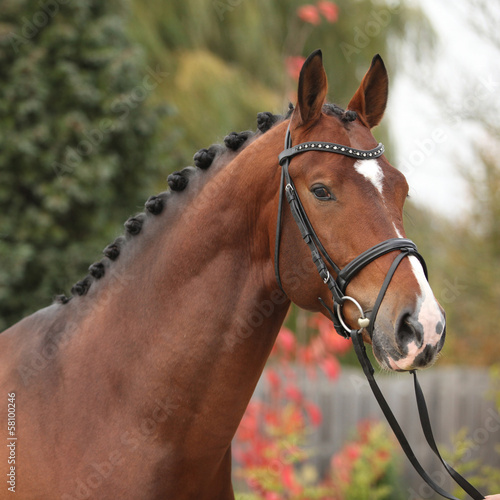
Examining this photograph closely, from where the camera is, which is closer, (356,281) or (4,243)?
(356,281)

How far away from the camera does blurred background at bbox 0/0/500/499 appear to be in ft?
17.6

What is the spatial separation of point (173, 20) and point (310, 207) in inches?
262

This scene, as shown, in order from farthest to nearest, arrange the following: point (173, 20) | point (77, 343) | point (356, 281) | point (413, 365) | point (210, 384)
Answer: point (173, 20)
point (77, 343)
point (210, 384)
point (356, 281)
point (413, 365)

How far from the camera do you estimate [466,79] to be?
6.99 metres

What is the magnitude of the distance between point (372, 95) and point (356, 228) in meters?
0.77

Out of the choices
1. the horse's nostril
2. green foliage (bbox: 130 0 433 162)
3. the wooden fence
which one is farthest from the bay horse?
the wooden fence

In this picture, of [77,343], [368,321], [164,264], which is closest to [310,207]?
[368,321]

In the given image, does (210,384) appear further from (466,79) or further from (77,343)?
(466,79)

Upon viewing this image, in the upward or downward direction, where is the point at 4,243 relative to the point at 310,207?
upward

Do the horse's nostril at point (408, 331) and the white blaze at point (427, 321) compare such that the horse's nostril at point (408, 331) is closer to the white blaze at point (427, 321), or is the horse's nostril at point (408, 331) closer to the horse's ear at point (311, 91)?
the white blaze at point (427, 321)

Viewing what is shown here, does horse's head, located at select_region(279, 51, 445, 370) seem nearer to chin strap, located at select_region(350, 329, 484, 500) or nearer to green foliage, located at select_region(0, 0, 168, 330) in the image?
chin strap, located at select_region(350, 329, 484, 500)

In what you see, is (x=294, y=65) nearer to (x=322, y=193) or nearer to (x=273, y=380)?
(x=273, y=380)

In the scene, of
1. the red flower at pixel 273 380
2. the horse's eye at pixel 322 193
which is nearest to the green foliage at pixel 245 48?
the red flower at pixel 273 380

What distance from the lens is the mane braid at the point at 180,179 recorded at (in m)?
2.39
